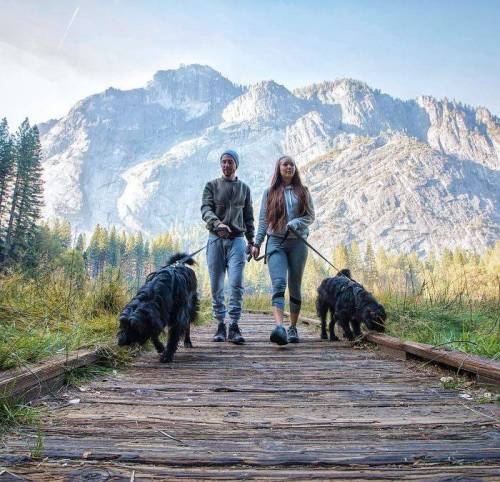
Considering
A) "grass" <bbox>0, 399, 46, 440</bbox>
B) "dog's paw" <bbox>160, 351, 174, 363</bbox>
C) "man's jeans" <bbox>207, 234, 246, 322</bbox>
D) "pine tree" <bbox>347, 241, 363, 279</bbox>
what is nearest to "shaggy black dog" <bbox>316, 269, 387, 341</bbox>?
"man's jeans" <bbox>207, 234, 246, 322</bbox>

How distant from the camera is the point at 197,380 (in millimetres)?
3197

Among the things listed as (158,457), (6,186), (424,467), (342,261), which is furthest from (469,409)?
(342,261)

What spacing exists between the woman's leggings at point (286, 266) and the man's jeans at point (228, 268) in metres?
0.42

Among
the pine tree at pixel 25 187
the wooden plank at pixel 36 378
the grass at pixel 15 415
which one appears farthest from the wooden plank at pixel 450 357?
the pine tree at pixel 25 187

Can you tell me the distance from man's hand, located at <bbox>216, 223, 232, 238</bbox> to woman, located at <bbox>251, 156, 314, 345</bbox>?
1.64 feet

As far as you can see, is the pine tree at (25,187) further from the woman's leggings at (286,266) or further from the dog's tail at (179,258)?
the woman's leggings at (286,266)

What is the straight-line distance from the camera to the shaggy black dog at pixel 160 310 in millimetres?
3648

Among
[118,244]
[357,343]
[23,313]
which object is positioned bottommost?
[357,343]

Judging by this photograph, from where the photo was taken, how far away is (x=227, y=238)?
229 inches

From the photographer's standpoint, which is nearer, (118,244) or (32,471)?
(32,471)

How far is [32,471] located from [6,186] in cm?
4473

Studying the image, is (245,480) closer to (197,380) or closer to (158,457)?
(158,457)

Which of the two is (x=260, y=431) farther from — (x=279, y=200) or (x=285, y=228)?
(x=279, y=200)

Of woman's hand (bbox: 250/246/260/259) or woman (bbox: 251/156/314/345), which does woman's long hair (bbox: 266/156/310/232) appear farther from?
woman's hand (bbox: 250/246/260/259)
